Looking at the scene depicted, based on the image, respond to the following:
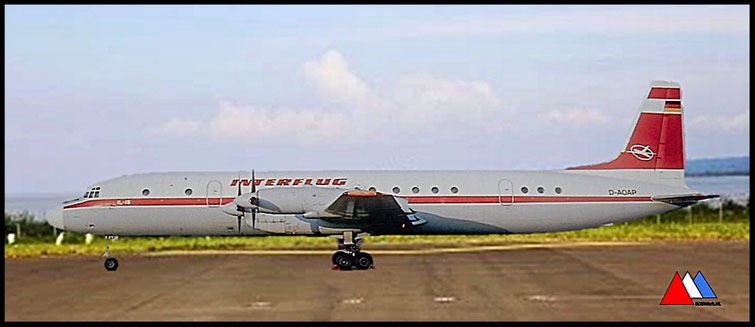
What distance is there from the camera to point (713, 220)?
49.7m

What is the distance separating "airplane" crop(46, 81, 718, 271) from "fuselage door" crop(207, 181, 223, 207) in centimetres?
3

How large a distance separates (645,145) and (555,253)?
25.9 ft

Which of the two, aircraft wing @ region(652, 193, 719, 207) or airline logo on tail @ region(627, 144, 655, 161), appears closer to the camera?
aircraft wing @ region(652, 193, 719, 207)

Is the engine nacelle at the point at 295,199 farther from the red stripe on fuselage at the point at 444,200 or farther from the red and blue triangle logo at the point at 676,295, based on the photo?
the red and blue triangle logo at the point at 676,295

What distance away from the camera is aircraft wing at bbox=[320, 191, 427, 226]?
77.1 feet

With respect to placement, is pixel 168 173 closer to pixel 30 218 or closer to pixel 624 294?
pixel 624 294

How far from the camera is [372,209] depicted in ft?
80.6

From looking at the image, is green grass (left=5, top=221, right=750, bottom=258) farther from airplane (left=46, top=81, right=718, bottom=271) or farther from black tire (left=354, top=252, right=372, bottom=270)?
airplane (left=46, top=81, right=718, bottom=271)

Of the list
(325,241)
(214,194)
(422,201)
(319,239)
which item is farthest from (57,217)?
(319,239)

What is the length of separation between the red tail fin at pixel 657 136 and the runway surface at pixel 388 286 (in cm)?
318

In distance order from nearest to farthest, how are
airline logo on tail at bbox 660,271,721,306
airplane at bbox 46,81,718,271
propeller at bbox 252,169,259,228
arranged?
airline logo on tail at bbox 660,271,721,306
propeller at bbox 252,169,259,228
airplane at bbox 46,81,718,271

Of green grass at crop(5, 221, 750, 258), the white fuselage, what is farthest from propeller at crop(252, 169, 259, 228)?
green grass at crop(5, 221, 750, 258)

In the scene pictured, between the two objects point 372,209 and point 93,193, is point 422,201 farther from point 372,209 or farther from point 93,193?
point 93,193

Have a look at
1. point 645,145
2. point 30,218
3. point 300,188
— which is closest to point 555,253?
point 645,145
